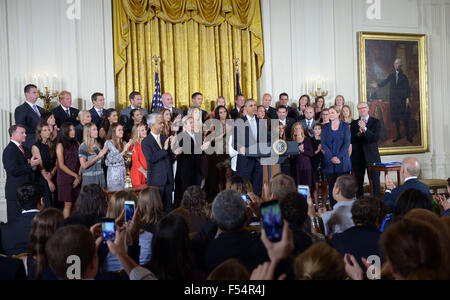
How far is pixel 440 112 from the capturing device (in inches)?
452

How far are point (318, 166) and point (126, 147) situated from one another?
3520 mm

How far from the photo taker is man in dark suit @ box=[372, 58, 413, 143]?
431 inches

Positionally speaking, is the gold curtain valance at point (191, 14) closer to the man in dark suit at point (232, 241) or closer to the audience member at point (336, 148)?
the audience member at point (336, 148)

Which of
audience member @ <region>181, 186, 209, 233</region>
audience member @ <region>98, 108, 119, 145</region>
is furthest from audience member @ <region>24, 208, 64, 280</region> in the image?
audience member @ <region>98, 108, 119, 145</region>

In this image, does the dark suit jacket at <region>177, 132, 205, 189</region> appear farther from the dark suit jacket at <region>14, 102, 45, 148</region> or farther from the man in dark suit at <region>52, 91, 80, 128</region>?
the dark suit jacket at <region>14, 102, 45, 148</region>

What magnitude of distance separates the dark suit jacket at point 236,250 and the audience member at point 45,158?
4.34m

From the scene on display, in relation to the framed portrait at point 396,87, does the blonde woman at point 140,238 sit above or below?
below

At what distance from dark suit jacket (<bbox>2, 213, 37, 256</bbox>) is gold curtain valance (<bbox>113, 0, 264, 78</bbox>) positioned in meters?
6.01

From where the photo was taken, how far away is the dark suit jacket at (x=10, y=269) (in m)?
2.46

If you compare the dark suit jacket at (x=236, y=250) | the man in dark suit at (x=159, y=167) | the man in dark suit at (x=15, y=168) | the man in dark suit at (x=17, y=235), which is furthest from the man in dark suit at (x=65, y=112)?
the dark suit jacket at (x=236, y=250)

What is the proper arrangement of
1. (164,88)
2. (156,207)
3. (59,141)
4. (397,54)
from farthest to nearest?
(397,54)
(164,88)
(59,141)
(156,207)

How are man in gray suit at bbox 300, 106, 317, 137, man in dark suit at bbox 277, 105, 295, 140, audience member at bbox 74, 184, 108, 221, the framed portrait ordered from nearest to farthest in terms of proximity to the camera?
audience member at bbox 74, 184, 108, 221, man in dark suit at bbox 277, 105, 295, 140, man in gray suit at bbox 300, 106, 317, 137, the framed portrait

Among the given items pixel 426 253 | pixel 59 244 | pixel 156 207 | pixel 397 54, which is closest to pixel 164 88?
pixel 397 54
